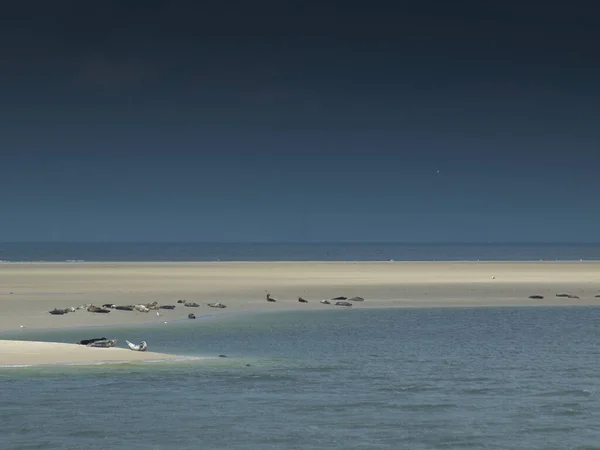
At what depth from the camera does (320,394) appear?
21.3 metres

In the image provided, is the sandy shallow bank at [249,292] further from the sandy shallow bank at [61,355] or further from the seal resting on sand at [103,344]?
the sandy shallow bank at [61,355]

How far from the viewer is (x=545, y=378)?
23656 millimetres

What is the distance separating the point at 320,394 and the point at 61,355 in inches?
303

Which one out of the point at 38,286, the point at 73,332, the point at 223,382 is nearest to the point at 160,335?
the point at 73,332

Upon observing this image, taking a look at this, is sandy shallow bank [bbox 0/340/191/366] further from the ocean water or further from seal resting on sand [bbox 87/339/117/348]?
the ocean water

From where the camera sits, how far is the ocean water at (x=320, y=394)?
17188mm

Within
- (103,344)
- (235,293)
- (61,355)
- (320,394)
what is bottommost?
(320,394)

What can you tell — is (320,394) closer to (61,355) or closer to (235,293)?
(61,355)

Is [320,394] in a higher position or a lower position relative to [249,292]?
lower

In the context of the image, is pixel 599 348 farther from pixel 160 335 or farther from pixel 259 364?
pixel 160 335

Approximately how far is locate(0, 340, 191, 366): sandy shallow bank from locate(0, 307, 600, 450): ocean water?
0.82 meters

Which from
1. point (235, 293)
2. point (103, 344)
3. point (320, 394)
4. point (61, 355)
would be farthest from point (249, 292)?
point (320, 394)

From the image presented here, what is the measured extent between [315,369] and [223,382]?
3047 mm

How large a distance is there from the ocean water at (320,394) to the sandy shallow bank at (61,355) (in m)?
0.82
